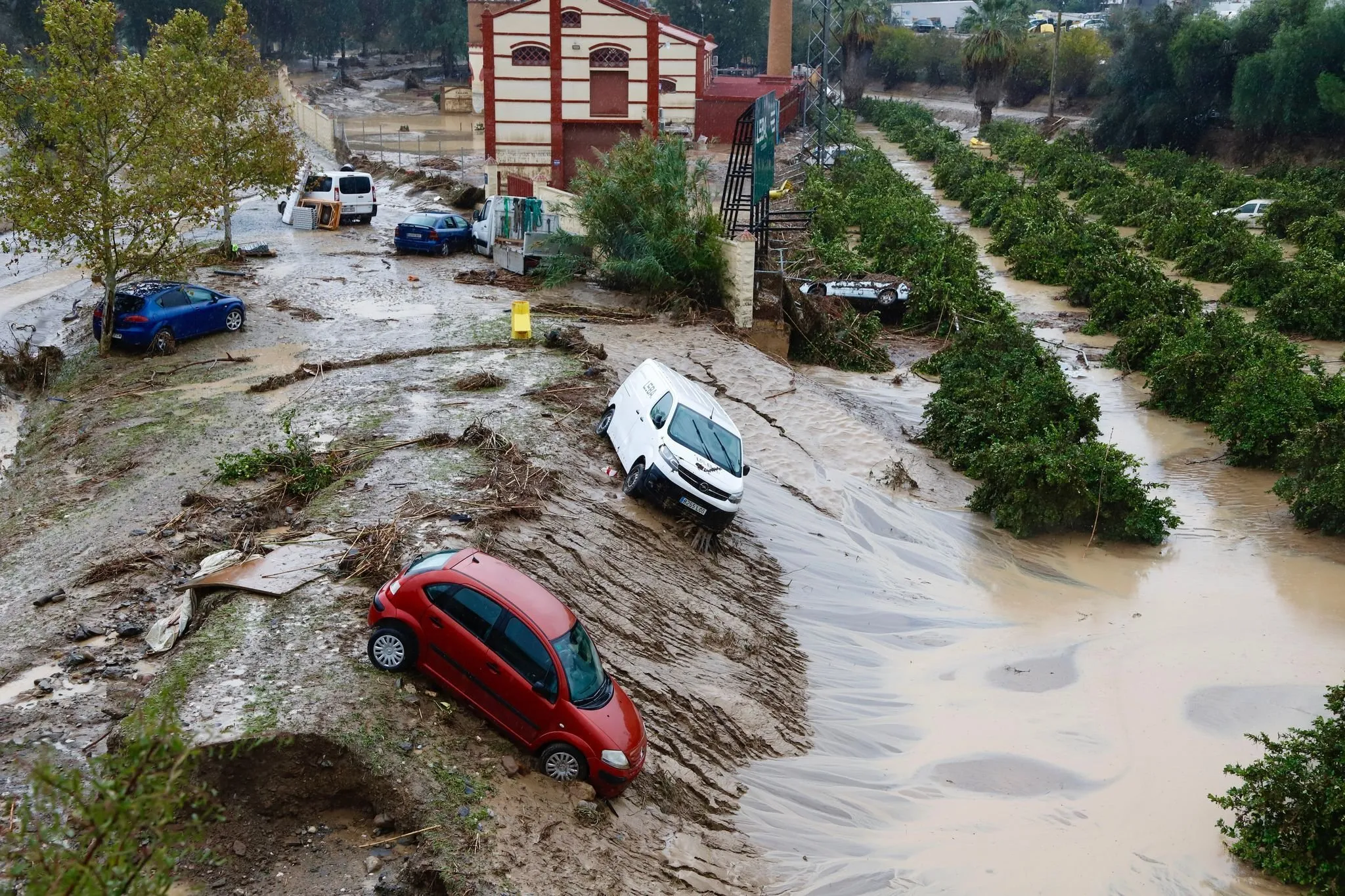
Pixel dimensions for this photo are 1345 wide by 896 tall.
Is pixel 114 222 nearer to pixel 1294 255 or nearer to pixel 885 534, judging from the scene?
pixel 885 534

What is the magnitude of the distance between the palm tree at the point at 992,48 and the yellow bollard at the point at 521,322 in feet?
210

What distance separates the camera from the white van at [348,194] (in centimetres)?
3731

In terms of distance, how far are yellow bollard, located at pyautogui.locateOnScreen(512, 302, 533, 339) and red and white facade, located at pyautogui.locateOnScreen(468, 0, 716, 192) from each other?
1933cm

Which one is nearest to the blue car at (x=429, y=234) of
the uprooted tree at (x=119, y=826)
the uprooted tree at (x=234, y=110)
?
the uprooted tree at (x=234, y=110)

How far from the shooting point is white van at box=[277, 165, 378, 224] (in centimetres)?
3731

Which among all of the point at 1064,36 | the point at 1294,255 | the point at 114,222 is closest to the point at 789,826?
the point at 114,222

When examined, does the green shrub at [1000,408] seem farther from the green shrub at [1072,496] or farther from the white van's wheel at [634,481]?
the white van's wheel at [634,481]

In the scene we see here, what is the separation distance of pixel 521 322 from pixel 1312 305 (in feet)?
74.5

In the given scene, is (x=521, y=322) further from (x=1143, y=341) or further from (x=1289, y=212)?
(x=1289, y=212)

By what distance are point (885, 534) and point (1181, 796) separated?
6777 millimetres

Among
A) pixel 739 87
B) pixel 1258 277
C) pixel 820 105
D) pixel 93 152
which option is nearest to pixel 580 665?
pixel 93 152

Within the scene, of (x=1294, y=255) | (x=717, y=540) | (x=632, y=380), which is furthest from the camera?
(x=1294, y=255)

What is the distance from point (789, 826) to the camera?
37.8ft

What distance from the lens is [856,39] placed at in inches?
3647
